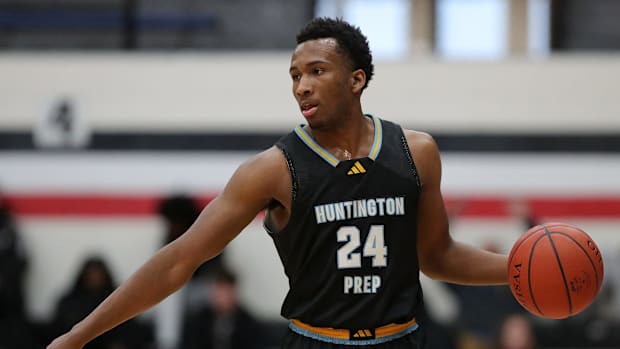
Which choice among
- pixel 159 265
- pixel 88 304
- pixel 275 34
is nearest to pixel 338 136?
pixel 159 265

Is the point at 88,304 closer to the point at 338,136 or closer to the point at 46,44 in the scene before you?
the point at 46,44

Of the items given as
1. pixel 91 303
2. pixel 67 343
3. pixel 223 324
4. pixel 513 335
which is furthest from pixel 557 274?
pixel 91 303

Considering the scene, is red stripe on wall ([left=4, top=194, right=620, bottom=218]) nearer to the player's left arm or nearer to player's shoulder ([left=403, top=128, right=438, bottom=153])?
the player's left arm

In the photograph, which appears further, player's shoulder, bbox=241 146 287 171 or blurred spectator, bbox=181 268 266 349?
blurred spectator, bbox=181 268 266 349

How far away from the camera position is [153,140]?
10.1 m

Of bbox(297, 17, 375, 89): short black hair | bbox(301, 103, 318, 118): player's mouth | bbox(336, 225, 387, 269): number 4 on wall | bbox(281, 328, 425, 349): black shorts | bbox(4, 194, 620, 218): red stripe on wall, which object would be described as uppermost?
bbox(297, 17, 375, 89): short black hair

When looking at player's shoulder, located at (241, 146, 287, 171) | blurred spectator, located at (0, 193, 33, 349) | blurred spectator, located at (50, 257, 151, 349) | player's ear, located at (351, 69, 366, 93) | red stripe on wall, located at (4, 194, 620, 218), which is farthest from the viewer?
red stripe on wall, located at (4, 194, 620, 218)

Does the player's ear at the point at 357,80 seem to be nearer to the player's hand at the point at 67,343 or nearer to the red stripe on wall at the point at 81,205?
the player's hand at the point at 67,343

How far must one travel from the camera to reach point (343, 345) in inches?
Result: 137

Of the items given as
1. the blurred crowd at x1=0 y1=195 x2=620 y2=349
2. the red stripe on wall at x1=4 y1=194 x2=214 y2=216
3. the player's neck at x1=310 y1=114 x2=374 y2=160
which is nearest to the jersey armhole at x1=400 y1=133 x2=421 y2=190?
the player's neck at x1=310 y1=114 x2=374 y2=160

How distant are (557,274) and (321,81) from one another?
125 centimetres

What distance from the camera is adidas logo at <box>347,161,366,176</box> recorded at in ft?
11.5

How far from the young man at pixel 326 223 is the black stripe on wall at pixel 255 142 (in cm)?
639

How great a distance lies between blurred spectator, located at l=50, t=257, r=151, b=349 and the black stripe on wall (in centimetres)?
145
